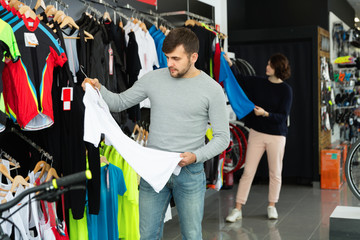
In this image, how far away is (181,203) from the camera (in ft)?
9.56

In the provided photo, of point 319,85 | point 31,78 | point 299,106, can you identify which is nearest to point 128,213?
point 31,78

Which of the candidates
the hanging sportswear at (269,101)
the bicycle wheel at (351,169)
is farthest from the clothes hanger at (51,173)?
the bicycle wheel at (351,169)

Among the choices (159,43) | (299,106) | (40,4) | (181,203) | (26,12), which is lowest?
(181,203)

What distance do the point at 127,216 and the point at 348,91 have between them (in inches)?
258

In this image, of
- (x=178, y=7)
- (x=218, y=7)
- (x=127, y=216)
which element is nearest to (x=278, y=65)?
(x=178, y=7)

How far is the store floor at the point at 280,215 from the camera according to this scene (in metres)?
5.09

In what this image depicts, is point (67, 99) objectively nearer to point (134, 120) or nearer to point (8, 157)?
point (8, 157)

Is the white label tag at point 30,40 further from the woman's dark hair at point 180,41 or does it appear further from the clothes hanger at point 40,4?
the woman's dark hair at point 180,41

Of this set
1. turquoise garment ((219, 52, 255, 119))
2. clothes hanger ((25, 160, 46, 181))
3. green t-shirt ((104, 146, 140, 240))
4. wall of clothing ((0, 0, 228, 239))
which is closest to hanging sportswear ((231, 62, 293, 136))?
turquoise garment ((219, 52, 255, 119))

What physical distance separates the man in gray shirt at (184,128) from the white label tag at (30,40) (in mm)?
834

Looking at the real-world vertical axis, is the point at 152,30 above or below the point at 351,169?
above

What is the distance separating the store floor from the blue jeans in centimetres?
205

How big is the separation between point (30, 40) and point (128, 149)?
0.93 meters

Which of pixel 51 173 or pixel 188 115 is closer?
pixel 188 115
